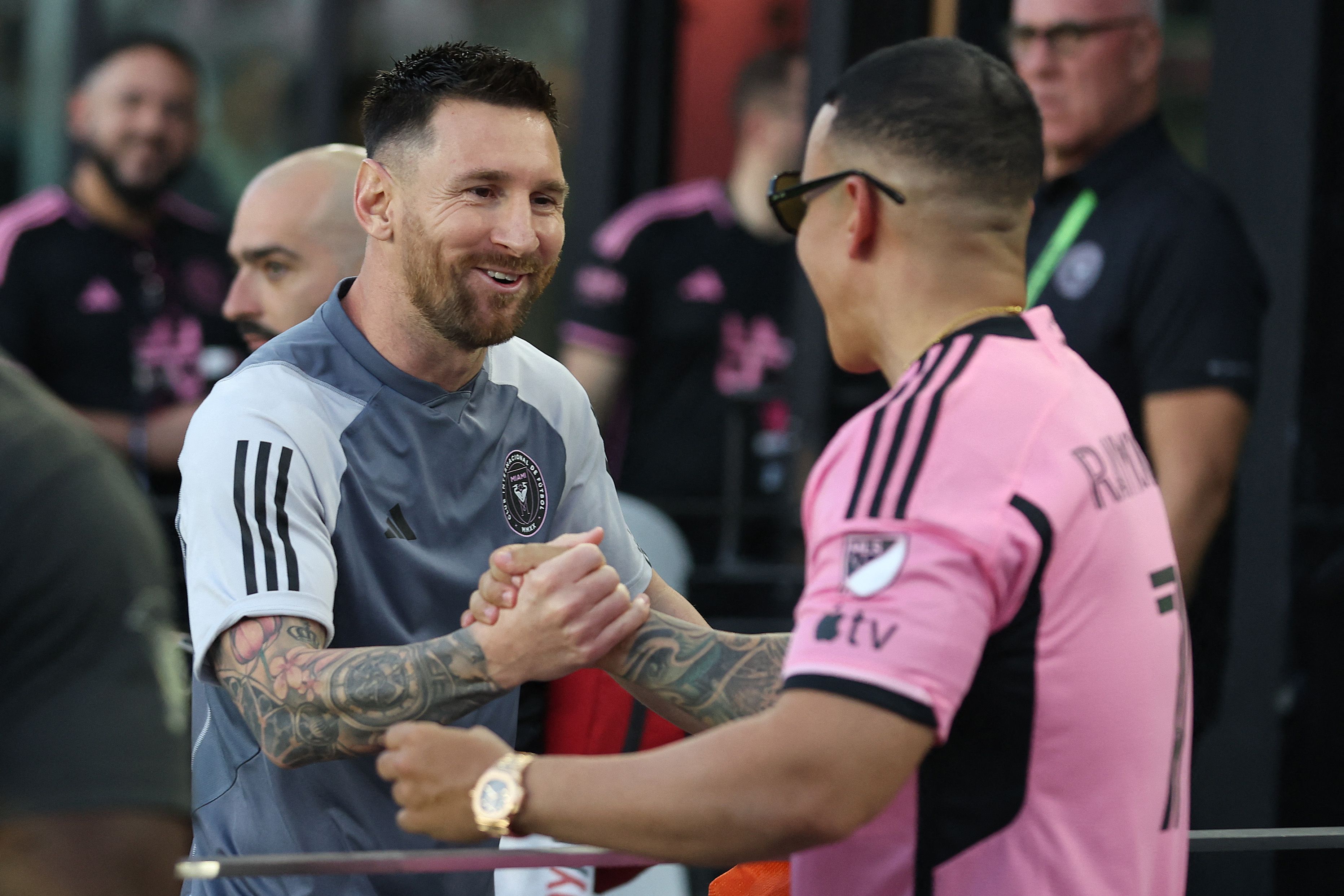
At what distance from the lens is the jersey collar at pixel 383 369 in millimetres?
2432

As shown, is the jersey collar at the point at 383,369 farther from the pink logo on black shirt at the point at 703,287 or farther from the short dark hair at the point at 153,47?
the short dark hair at the point at 153,47

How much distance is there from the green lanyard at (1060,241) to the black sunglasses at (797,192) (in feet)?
7.35

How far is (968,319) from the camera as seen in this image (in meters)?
1.88

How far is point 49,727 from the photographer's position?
1.28 metres

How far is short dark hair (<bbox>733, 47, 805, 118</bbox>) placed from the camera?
652 centimetres

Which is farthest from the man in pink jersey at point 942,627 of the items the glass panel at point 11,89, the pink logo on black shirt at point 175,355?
the glass panel at point 11,89

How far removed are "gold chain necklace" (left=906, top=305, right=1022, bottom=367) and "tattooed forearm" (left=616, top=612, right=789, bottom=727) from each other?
1.86 feet

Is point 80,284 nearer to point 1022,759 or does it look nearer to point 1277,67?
point 1277,67

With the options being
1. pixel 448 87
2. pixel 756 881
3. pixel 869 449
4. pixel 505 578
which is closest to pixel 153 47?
pixel 448 87

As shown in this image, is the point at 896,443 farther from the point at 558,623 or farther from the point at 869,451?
the point at 558,623

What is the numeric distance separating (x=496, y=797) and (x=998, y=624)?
22.8 inches

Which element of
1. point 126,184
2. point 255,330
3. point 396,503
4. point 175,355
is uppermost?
point 126,184

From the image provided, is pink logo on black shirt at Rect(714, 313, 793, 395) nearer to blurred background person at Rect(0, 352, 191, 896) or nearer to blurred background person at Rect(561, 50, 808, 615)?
blurred background person at Rect(561, 50, 808, 615)

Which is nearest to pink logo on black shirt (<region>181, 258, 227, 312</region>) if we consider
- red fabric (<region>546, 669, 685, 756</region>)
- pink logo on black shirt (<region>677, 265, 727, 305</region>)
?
pink logo on black shirt (<region>677, 265, 727, 305</region>)
